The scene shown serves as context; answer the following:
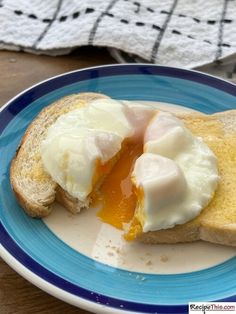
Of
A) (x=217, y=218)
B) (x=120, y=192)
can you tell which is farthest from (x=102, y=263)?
(x=217, y=218)

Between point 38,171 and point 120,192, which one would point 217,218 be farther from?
point 38,171

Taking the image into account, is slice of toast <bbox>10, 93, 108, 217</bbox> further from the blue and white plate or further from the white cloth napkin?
the white cloth napkin

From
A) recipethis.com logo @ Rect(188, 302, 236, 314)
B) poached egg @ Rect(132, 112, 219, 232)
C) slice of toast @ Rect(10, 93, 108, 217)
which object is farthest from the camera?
slice of toast @ Rect(10, 93, 108, 217)

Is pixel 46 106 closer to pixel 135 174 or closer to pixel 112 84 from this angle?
pixel 112 84

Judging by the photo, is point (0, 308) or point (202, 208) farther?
point (202, 208)

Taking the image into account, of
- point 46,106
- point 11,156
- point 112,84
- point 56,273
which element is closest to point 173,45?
point 112,84

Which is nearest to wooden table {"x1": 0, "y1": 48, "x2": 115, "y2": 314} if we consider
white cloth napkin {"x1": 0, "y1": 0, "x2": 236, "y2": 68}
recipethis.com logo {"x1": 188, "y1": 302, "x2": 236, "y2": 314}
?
white cloth napkin {"x1": 0, "y1": 0, "x2": 236, "y2": 68}
